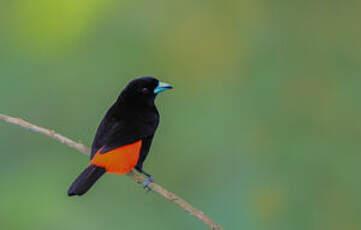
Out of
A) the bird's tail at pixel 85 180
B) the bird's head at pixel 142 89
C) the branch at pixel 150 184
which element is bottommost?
the bird's tail at pixel 85 180

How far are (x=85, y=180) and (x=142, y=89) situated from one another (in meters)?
0.81

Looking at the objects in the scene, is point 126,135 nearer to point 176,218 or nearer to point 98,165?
point 98,165

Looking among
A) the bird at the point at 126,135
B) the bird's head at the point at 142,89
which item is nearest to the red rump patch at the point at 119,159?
the bird at the point at 126,135

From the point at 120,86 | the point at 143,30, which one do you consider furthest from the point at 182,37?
the point at 120,86

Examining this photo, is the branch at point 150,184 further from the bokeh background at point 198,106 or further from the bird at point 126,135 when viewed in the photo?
the bokeh background at point 198,106

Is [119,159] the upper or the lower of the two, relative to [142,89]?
lower

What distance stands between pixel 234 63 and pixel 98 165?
47.5 inches

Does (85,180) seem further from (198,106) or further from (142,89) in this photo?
(198,106)

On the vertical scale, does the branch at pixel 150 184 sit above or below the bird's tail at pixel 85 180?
above

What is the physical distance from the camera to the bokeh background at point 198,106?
2.56 metres

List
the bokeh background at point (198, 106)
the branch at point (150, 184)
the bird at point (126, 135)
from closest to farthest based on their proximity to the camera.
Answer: the branch at point (150, 184), the bird at point (126, 135), the bokeh background at point (198, 106)

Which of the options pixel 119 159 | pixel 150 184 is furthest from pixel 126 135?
pixel 150 184

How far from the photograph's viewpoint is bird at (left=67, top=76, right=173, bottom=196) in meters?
2.01

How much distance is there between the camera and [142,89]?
260 centimetres
